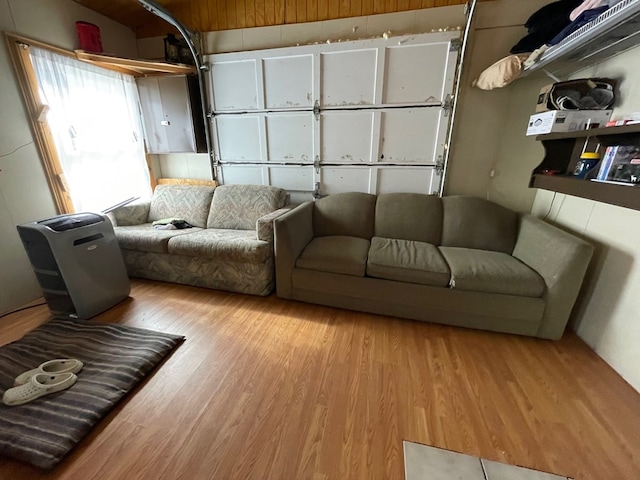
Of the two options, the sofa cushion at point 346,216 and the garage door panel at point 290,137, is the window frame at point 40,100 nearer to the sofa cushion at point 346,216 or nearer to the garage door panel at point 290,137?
the garage door panel at point 290,137

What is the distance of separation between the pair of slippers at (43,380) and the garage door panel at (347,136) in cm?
233

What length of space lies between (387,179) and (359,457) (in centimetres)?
209

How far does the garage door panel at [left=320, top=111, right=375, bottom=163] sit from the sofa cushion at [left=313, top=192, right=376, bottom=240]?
388 millimetres

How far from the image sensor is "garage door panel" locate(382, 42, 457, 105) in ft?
6.91

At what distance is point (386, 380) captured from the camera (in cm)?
138

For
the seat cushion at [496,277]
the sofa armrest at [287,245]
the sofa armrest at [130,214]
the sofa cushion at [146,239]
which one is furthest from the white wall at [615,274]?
the sofa armrest at [130,214]

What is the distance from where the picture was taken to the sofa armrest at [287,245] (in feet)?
6.31

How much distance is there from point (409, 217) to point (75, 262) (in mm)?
2462

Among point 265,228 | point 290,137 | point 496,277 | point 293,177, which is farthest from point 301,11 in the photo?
point 496,277

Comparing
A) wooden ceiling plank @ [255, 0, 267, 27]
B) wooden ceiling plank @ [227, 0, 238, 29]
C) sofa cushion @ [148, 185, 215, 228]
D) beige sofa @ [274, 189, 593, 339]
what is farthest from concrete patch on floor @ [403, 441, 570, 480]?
wooden ceiling plank @ [227, 0, 238, 29]

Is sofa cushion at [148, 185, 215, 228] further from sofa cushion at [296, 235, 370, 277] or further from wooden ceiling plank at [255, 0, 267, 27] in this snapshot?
wooden ceiling plank at [255, 0, 267, 27]

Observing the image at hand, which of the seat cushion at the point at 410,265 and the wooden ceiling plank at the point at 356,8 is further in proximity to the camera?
the wooden ceiling plank at the point at 356,8

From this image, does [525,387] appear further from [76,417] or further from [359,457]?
[76,417]

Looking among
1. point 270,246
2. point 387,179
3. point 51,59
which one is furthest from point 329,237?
point 51,59
